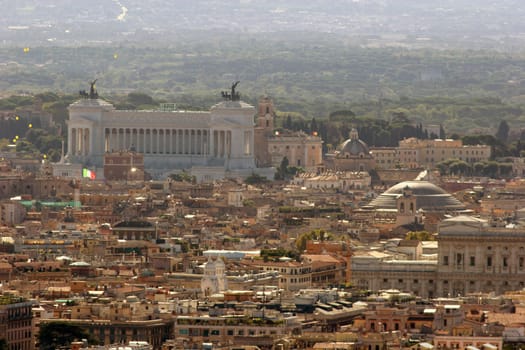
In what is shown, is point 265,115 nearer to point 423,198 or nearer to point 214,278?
point 423,198

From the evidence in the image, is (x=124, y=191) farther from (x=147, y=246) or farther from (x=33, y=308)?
(x=33, y=308)

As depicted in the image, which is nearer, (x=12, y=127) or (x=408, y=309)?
(x=408, y=309)

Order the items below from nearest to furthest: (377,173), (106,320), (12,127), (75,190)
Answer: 1. (106,320)
2. (75,190)
3. (377,173)
4. (12,127)

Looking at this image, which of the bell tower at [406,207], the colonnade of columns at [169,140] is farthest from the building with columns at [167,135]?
the bell tower at [406,207]

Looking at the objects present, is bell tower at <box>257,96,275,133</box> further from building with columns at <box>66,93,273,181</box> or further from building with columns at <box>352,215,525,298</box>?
building with columns at <box>352,215,525,298</box>

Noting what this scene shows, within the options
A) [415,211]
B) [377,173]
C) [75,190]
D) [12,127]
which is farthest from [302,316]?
[12,127]

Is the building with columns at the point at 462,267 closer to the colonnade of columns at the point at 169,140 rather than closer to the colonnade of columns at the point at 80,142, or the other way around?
the colonnade of columns at the point at 80,142

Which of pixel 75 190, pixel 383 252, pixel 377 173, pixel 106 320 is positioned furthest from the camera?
pixel 377 173
